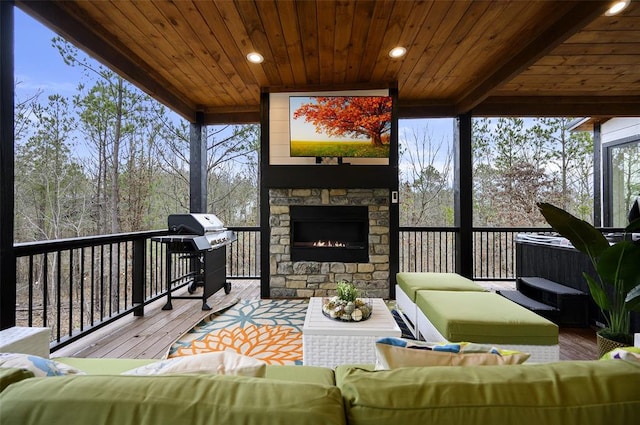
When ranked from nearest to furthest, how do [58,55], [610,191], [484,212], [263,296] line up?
[263,296] < [58,55] < [610,191] < [484,212]

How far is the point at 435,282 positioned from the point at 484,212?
15.6 ft

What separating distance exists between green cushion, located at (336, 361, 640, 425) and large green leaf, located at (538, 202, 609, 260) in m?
1.27

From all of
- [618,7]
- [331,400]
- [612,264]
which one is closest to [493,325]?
[612,264]

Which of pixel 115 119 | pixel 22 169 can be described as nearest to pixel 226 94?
pixel 115 119

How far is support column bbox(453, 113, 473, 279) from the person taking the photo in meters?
4.41

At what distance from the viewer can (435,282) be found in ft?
9.48

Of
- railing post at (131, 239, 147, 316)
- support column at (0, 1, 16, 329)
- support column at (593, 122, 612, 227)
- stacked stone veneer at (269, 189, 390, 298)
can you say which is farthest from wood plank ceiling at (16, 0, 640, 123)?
railing post at (131, 239, 147, 316)

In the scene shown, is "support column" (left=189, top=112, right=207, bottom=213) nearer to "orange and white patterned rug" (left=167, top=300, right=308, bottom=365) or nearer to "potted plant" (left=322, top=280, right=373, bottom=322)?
"orange and white patterned rug" (left=167, top=300, right=308, bottom=365)

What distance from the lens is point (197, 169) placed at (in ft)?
15.3

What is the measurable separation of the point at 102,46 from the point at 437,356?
3706mm

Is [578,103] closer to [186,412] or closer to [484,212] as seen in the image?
[484,212]

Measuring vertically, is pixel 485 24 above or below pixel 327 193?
above

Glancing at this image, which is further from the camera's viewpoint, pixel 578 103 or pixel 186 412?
pixel 578 103

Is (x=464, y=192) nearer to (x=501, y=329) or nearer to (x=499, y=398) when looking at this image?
(x=501, y=329)
